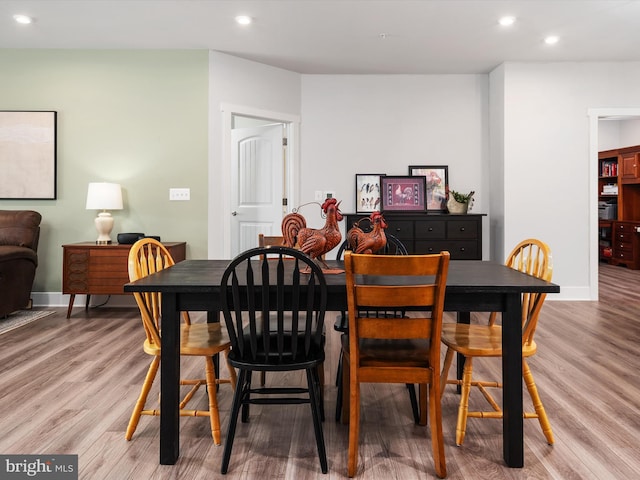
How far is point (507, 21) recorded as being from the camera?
13.2ft

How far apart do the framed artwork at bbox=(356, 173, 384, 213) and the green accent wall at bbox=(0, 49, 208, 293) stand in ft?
5.91

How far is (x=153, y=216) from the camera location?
486cm

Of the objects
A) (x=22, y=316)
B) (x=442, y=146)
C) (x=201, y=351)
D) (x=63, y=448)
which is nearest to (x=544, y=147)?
(x=442, y=146)

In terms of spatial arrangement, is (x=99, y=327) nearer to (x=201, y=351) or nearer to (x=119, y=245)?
(x=119, y=245)

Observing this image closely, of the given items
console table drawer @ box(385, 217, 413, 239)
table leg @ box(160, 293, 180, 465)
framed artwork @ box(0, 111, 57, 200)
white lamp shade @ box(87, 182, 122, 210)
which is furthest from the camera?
console table drawer @ box(385, 217, 413, 239)

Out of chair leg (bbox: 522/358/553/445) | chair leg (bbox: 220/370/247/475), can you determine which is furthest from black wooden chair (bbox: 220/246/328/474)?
chair leg (bbox: 522/358/553/445)

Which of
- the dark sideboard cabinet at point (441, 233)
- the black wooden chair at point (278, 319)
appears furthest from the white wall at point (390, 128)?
the black wooden chair at point (278, 319)

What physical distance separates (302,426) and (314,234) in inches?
35.8

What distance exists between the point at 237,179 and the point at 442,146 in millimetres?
2439

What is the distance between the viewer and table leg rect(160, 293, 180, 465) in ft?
6.17

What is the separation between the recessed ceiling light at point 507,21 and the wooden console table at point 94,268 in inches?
148

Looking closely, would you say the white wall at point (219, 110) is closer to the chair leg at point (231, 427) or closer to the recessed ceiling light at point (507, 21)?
the recessed ceiling light at point (507, 21)

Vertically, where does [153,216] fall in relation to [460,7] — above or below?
below

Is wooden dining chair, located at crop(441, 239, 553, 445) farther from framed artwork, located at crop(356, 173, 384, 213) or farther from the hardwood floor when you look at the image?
framed artwork, located at crop(356, 173, 384, 213)
